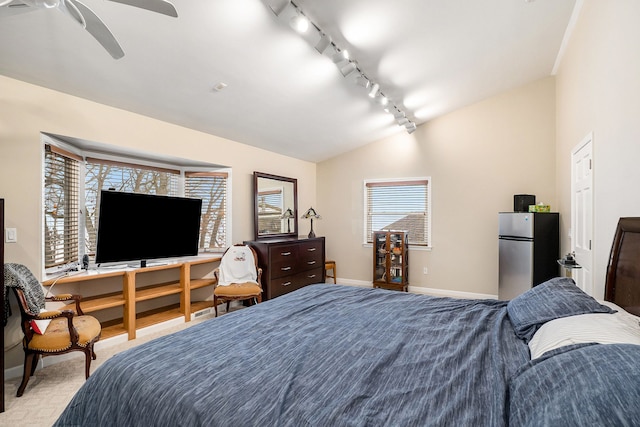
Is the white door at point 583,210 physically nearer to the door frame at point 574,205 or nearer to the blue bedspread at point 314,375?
the door frame at point 574,205

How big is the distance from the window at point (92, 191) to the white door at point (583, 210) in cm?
414

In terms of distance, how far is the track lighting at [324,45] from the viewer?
88.4 inches

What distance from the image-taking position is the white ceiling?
2.21 m

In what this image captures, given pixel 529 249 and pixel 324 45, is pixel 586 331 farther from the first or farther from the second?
pixel 529 249

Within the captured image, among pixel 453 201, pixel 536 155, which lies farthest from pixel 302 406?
pixel 536 155

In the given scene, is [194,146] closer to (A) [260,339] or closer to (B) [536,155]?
(A) [260,339]

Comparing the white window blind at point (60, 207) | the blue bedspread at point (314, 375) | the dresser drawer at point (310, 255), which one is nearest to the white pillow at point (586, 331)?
the blue bedspread at point (314, 375)

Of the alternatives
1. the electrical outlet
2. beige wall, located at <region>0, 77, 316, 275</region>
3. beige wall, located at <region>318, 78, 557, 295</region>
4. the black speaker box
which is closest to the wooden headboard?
the black speaker box

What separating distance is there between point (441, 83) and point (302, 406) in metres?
4.04

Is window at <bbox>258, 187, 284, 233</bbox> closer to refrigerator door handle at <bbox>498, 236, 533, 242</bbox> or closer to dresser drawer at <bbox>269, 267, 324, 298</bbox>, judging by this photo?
dresser drawer at <bbox>269, 267, 324, 298</bbox>

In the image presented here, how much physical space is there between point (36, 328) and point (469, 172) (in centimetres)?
547

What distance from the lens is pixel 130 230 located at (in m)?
3.36

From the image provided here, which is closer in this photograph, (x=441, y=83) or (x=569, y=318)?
(x=569, y=318)

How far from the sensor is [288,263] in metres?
4.58
